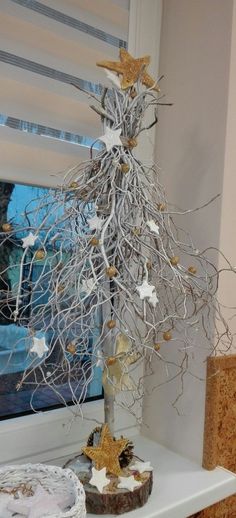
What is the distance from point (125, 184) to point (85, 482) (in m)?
0.62

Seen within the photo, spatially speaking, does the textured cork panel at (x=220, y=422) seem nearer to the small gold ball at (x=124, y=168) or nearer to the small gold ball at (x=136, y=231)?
the small gold ball at (x=136, y=231)

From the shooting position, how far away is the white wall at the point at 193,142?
113 centimetres

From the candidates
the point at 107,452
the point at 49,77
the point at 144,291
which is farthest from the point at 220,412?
the point at 49,77

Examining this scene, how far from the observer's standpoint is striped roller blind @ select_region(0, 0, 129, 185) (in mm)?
1041

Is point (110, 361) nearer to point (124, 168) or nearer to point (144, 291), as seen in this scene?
point (144, 291)

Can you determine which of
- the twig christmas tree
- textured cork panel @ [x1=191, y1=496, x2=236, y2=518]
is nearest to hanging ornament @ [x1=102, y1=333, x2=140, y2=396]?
the twig christmas tree

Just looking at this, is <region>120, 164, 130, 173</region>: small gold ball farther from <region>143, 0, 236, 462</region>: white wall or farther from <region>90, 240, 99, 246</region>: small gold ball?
<region>143, 0, 236, 462</region>: white wall

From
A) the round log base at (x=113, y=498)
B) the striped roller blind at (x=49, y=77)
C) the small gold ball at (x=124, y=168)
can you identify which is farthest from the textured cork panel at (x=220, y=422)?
the striped roller blind at (x=49, y=77)

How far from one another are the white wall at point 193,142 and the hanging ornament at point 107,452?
28cm

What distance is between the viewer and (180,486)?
1.05 metres

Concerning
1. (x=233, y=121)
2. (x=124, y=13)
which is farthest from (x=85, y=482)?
(x=124, y=13)

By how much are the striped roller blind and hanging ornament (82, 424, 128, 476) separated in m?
0.61

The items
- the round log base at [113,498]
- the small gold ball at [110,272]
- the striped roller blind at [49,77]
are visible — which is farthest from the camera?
the striped roller blind at [49,77]

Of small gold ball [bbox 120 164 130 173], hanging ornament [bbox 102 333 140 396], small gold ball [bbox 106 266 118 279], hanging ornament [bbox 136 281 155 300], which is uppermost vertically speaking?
small gold ball [bbox 120 164 130 173]
